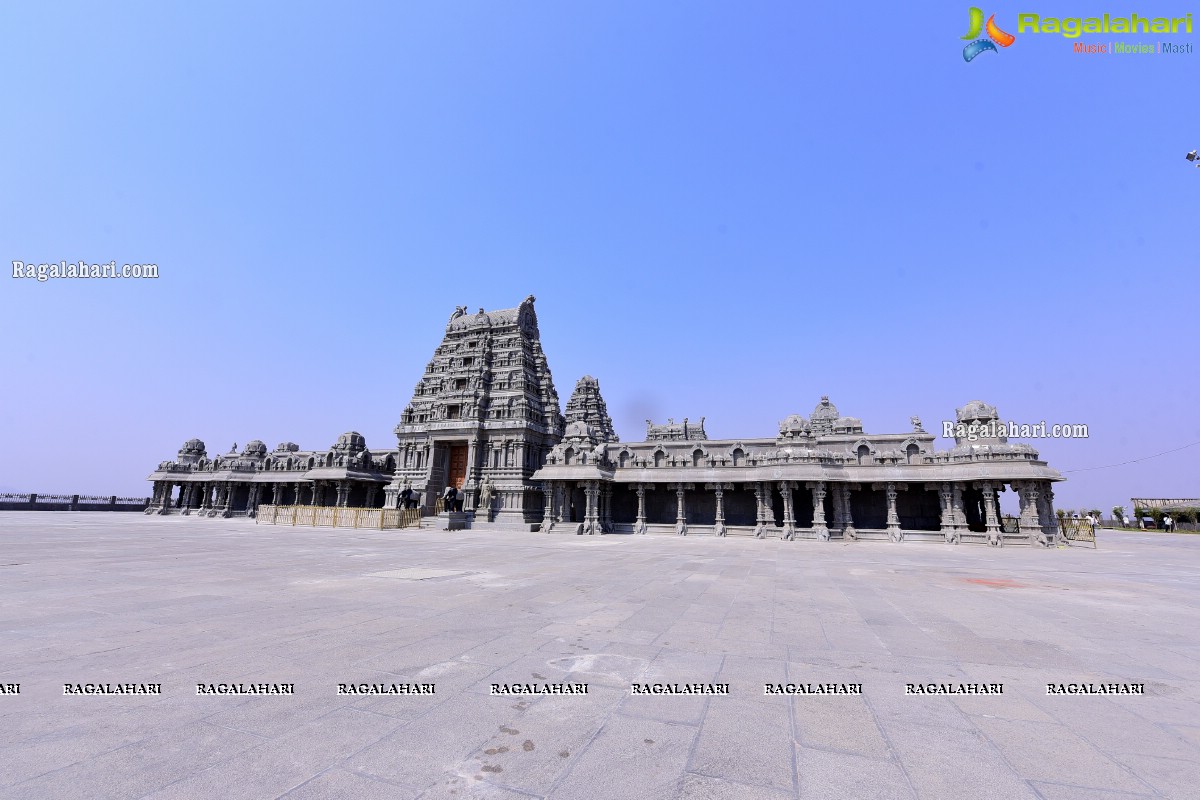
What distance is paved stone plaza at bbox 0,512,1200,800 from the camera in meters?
3.62

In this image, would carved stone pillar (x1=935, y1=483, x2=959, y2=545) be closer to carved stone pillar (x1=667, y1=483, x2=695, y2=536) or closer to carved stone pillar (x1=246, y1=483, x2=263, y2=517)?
carved stone pillar (x1=667, y1=483, x2=695, y2=536)

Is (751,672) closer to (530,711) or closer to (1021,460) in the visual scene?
(530,711)

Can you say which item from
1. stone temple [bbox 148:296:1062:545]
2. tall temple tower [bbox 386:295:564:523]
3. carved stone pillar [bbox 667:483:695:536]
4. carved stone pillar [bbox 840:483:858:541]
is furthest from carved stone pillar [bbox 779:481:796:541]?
tall temple tower [bbox 386:295:564:523]

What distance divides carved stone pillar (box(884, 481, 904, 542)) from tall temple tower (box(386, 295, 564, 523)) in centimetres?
2956

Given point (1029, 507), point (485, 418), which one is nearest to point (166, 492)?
point (485, 418)

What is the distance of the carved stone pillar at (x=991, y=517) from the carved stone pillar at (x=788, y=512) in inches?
453

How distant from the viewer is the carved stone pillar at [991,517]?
30.5m

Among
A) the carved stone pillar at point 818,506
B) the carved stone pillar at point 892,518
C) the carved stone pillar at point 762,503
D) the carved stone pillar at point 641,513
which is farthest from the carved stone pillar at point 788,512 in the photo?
the carved stone pillar at point 641,513

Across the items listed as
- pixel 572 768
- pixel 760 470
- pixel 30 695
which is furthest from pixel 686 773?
pixel 760 470

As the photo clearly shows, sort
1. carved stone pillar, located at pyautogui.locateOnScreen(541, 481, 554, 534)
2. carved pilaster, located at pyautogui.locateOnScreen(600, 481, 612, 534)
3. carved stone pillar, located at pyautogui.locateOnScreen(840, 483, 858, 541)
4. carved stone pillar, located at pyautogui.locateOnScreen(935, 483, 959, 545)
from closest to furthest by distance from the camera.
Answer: carved stone pillar, located at pyautogui.locateOnScreen(935, 483, 959, 545)
carved stone pillar, located at pyautogui.locateOnScreen(840, 483, 858, 541)
carved stone pillar, located at pyautogui.locateOnScreen(541, 481, 554, 534)
carved pilaster, located at pyautogui.locateOnScreen(600, 481, 612, 534)

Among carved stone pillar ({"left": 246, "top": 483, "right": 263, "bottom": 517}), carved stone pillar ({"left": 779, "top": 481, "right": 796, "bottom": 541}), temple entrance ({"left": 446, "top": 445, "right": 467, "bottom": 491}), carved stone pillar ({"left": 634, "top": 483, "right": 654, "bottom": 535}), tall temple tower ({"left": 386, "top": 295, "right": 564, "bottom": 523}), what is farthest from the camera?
carved stone pillar ({"left": 246, "top": 483, "right": 263, "bottom": 517})

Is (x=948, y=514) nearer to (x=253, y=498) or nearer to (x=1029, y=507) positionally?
(x=1029, y=507)

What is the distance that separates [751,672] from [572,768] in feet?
10.2

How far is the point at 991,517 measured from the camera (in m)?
31.5
